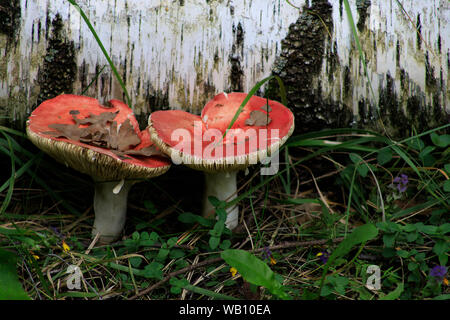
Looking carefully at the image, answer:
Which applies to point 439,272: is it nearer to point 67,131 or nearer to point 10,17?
point 67,131

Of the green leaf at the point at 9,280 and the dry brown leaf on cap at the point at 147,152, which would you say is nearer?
the green leaf at the point at 9,280

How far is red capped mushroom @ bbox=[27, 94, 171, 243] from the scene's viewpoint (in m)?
1.91

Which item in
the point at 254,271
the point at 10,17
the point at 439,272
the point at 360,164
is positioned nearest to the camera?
the point at 254,271

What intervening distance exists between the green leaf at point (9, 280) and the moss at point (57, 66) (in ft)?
3.59

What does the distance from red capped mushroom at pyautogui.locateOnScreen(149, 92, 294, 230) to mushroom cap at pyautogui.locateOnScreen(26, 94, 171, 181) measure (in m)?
0.15

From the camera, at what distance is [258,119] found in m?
2.15

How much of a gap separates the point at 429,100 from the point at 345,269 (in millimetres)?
1263

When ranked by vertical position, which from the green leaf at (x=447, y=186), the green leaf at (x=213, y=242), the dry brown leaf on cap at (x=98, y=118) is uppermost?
the dry brown leaf on cap at (x=98, y=118)

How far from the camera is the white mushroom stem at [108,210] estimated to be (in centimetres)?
229

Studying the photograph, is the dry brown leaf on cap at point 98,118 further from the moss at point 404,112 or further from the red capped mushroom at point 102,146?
the moss at point 404,112

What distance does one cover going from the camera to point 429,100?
252 centimetres

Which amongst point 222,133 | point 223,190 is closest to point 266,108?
point 222,133

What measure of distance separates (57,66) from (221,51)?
39.2 inches

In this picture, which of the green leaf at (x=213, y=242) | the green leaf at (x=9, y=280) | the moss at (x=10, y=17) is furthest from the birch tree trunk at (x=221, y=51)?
the green leaf at (x=9, y=280)
